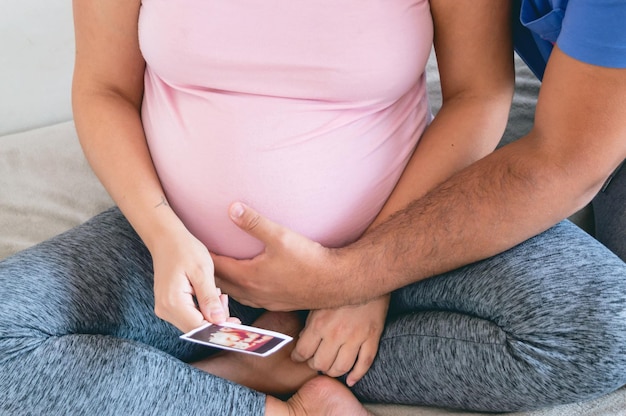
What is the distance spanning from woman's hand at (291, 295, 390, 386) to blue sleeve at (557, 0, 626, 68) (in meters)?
0.46

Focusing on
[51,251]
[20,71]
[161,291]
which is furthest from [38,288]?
[20,71]

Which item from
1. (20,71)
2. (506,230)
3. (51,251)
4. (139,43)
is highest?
(139,43)

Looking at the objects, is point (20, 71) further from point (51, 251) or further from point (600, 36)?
point (600, 36)

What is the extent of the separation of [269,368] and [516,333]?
0.41 metres

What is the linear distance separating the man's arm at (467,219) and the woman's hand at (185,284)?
8cm

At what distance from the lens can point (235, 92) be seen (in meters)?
1.06

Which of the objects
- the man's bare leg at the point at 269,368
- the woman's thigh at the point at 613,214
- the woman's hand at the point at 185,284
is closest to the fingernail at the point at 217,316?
the woman's hand at the point at 185,284

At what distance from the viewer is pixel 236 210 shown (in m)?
1.00

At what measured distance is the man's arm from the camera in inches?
37.6

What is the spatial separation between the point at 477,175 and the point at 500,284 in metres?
0.17

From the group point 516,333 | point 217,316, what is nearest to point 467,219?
point 516,333

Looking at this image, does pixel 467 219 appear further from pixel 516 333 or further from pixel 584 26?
pixel 584 26

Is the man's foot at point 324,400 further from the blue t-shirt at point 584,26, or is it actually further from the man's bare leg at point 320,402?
the blue t-shirt at point 584,26

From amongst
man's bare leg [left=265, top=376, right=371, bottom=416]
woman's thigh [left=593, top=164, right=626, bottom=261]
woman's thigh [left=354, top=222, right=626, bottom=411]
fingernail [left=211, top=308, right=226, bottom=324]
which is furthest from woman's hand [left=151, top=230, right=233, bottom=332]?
woman's thigh [left=593, top=164, right=626, bottom=261]
